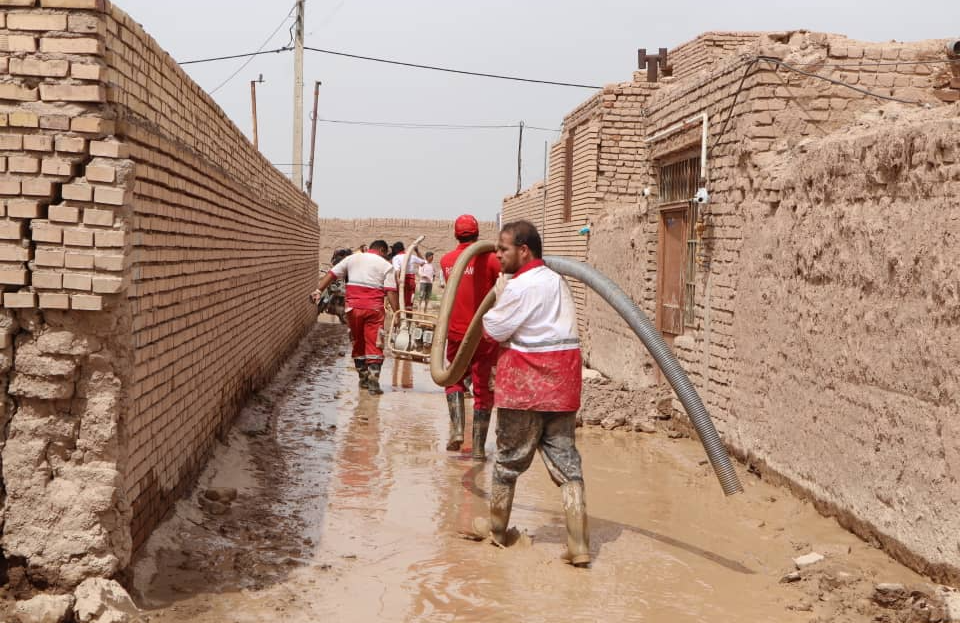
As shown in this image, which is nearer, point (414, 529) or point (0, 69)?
point (0, 69)

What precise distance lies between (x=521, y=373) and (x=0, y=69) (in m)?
2.93

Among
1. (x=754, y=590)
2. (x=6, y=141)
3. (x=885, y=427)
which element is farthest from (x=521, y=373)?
Result: (x=6, y=141)

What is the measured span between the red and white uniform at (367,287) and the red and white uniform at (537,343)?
19.3ft

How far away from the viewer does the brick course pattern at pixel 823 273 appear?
517cm

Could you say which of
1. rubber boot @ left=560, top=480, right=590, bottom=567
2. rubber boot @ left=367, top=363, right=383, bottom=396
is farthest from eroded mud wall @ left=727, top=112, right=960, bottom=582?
rubber boot @ left=367, top=363, right=383, bottom=396

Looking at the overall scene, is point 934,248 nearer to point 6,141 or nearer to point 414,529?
point 414,529

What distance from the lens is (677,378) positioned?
18.3 ft

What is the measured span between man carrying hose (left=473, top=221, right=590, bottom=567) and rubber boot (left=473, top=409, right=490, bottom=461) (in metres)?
2.11

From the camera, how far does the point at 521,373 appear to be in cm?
530

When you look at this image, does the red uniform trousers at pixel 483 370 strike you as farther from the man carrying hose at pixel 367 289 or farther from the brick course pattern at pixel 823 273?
the man carrying hose at pixel 367 289

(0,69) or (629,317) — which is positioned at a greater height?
(0,69)

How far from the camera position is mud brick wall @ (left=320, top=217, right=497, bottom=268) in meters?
38.9

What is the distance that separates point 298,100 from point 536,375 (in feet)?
62.3

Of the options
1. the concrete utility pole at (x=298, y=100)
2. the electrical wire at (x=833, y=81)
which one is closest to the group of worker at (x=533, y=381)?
the electrical wire at (x=833, y=81)
